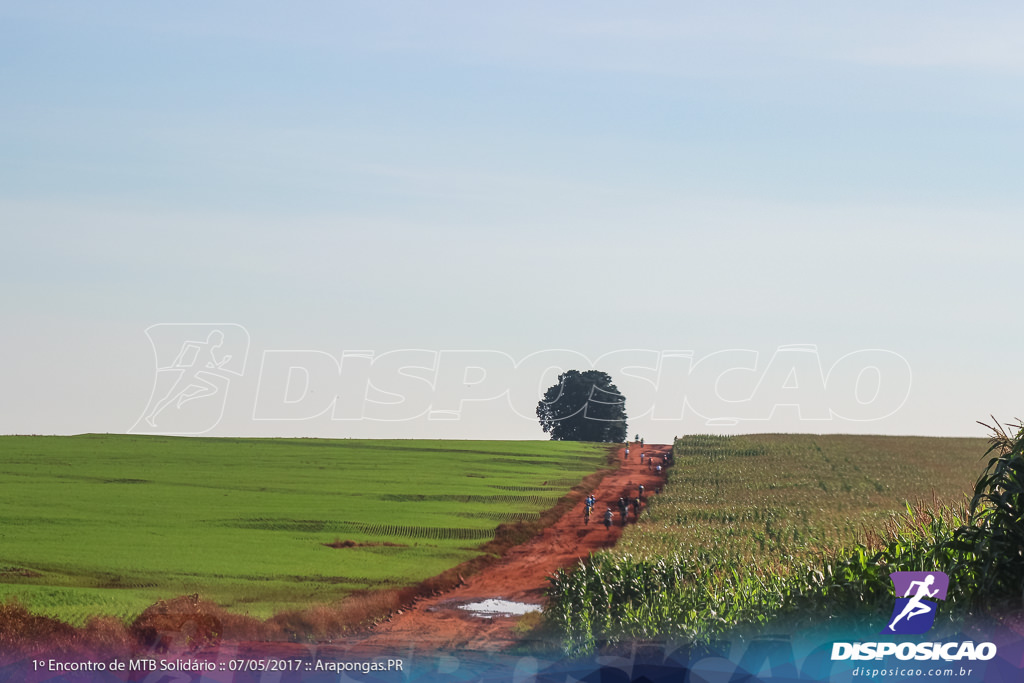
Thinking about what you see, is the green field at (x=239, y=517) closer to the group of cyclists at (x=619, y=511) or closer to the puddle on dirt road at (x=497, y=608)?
the group of cyclists at (x=619, y=511)

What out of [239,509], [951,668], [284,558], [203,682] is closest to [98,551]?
[284,558]

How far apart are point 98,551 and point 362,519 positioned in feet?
47.1

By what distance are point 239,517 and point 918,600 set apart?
37161 mm

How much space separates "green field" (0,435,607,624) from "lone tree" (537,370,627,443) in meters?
37.9

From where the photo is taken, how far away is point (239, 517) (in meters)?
47.0

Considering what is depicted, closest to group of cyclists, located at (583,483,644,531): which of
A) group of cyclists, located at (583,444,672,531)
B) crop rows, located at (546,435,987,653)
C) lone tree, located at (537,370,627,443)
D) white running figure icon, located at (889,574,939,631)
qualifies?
group of cyclists, located at (583,444,672,531)

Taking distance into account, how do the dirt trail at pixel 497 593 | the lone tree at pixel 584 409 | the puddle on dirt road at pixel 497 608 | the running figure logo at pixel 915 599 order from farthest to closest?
the lone tree at pixel 584 409 → the puddle on dirt road at pixel 497 608 → the dirt trail at pixel 497 593 → the running figure logo at pixel 915 599

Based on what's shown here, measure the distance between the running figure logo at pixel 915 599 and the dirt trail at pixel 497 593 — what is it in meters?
11.1

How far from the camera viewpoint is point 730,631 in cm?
1852

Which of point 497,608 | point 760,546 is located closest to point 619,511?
point 760,546

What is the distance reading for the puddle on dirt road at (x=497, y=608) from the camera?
29011mm

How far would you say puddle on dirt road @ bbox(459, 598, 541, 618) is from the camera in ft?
95.2

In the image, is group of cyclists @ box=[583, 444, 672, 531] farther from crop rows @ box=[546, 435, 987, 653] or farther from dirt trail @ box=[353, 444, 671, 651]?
crop rows @ box=[546, 435, 987, 653]

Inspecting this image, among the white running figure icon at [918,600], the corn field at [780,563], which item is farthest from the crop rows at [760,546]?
the white running figure icon at [918,600]
